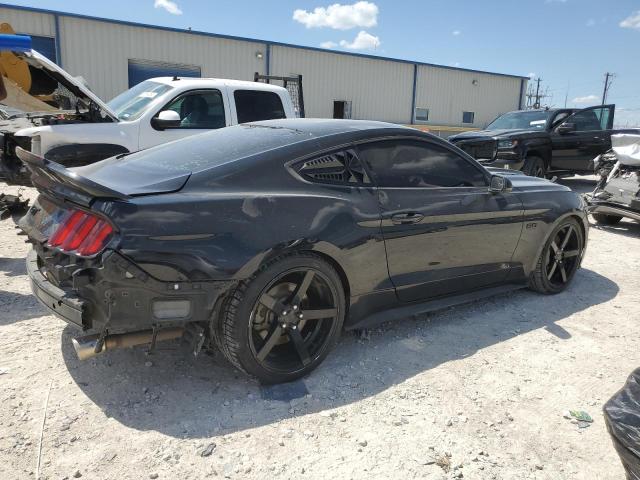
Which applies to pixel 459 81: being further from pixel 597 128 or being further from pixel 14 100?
pixel 14 100

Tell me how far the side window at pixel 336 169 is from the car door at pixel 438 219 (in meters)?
0.10

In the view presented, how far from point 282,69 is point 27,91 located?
13.2 meters

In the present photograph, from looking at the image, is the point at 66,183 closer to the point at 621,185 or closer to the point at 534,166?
the point at 621,185

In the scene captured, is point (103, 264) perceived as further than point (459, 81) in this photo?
No

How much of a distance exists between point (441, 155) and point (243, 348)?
2115mm

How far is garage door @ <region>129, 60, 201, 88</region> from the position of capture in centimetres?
1656

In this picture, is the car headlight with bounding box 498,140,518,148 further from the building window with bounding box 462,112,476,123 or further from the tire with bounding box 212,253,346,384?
the building window with bounding box 462,112,476,123

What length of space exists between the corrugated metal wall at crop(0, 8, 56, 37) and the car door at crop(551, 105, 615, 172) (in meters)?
14.5

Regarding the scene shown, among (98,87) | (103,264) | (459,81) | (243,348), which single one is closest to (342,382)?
(243,348)

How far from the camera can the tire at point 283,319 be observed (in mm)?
2736

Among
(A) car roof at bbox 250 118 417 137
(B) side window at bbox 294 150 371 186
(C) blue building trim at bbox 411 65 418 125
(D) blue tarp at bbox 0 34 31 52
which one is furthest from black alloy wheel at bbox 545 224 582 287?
(C) blue building trim at bbox 411 65 418 125

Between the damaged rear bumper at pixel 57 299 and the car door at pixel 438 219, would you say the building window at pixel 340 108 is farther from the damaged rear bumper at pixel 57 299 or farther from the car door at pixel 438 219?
the damaged rear bumper at pixel 57 299

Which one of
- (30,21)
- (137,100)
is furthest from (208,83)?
(30,21)

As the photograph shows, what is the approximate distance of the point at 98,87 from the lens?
52.4ft
